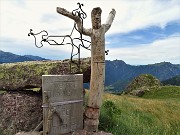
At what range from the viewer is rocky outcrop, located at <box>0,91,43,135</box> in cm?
1140

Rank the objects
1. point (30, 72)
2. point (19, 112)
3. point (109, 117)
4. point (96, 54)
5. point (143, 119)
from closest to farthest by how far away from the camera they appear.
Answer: point (96, 54) < point (30, 72) < point (19, 112) < point (109, 117) < point (143, 119)

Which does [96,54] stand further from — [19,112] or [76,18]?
[19,112]

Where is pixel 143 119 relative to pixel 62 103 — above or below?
below

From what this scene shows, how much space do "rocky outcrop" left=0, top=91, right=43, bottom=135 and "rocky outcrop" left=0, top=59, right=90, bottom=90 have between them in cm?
49

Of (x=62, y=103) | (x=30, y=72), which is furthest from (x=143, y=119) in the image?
(x=62, y=103)

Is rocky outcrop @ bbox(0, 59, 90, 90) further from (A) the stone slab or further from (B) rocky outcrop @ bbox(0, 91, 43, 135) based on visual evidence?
(A) the stone slab

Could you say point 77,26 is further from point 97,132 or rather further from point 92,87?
point 97,132

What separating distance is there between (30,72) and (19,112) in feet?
4.64

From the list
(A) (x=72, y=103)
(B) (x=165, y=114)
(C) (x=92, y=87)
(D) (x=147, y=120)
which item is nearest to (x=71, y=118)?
(A) (x=72, y=103)

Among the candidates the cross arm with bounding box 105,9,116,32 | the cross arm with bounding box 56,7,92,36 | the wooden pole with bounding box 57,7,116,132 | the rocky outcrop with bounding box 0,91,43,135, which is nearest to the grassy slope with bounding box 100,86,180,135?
the wooden pole with bounding box 57,7,116,132

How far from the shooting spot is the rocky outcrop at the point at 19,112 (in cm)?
1140

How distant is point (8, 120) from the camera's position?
1165 cm

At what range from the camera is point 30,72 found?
1134cm

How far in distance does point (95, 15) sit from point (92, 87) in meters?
2.00
